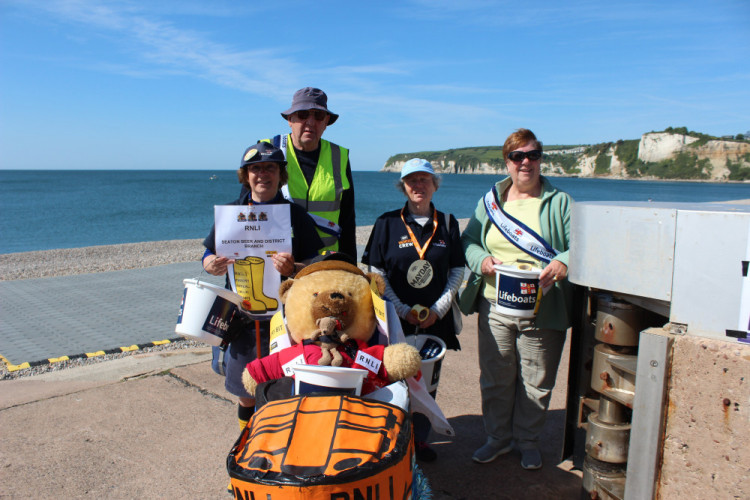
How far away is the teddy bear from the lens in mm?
2772

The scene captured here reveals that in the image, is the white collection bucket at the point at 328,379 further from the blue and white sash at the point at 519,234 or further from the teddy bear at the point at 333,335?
the blue and white sash at the point at 519,234

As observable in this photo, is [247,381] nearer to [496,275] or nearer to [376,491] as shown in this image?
[376,491]

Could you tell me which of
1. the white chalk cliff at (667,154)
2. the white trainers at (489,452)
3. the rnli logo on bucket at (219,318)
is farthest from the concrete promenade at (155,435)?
the white chalk cliff at (667,154)

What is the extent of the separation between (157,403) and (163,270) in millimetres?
7128

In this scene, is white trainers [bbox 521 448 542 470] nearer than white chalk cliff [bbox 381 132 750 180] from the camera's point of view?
Yes

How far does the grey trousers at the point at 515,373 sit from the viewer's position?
3.52 m

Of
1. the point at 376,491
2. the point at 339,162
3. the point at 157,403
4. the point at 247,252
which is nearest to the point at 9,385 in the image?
the point at 157,403

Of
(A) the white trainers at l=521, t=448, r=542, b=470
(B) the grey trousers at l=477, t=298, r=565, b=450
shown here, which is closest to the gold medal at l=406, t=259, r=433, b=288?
(B) the grey trousers at l=477, t=298, r=565, b=450

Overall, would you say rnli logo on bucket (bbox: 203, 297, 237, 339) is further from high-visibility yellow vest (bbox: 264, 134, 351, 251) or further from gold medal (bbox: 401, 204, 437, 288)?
gold medal (bbox: 401, 204, 437, 288)

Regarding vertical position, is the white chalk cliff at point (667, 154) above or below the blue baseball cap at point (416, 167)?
above

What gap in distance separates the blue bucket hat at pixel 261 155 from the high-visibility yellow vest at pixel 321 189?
49cm

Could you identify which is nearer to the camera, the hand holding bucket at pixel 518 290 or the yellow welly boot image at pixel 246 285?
the hand holding bucket at pixel 518 290

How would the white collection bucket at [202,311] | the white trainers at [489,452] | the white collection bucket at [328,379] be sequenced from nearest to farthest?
1. the white collection bucket at [328,379]
2. the white collection bucket at [202,311]
3. the white trainers at [489,452]

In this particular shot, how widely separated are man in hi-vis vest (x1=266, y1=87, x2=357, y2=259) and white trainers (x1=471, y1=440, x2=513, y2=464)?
155 cm
